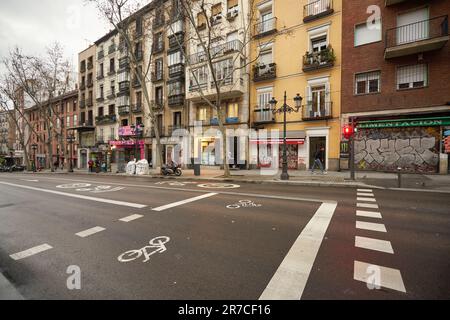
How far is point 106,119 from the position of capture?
107 feet

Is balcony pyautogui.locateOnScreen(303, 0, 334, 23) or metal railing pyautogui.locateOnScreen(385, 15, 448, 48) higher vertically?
balcony pyautogui.locateOnScreen(303, 0, 334, 23)

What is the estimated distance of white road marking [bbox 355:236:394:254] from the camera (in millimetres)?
3460

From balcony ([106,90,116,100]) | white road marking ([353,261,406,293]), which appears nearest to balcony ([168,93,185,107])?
balcony ([106,90,116,100])

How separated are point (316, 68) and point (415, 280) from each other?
17.5m

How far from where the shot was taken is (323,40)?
17.5m

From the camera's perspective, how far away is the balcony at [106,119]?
31.7m

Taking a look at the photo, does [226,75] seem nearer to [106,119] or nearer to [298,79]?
[298,79]

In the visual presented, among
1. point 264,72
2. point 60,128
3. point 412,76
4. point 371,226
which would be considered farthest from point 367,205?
point 60,128

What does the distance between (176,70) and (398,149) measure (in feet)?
72.5

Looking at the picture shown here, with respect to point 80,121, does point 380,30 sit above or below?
above

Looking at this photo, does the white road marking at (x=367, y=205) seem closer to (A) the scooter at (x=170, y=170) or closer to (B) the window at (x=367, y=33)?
(A) the scooter at (x=170, y=170)

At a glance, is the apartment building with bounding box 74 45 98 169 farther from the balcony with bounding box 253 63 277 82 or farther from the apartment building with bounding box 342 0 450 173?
the apartment building with bounding box 342 0 450 173
